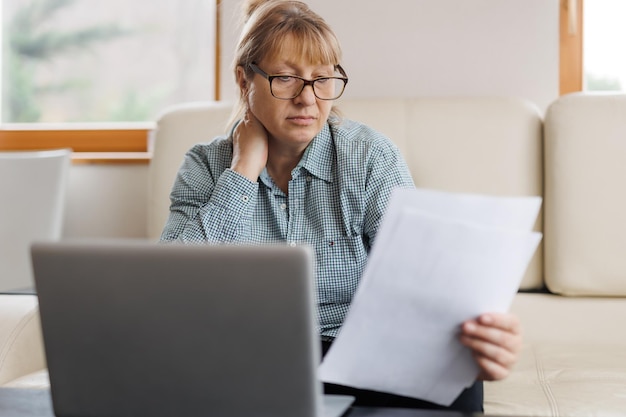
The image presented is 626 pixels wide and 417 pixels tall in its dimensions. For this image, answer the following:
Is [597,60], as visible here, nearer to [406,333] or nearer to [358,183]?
[358,183]

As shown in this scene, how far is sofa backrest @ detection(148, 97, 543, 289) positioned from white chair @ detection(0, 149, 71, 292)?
34.8 inches

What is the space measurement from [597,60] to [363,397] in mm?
1439

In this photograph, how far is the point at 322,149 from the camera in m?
1.53

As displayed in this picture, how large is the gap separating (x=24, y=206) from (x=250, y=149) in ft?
3.53

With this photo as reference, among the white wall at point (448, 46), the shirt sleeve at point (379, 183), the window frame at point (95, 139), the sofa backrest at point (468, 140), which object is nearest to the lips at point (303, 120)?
the shirt sleeve at point (379, 183)

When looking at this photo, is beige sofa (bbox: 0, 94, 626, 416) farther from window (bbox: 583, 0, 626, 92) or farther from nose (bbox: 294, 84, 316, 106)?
nose (bbox: 294, 84, 316, 106)

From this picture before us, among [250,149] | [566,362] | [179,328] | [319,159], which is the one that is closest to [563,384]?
[566,362]

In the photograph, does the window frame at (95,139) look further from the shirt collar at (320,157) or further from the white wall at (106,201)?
the shirt collar at (320,157)

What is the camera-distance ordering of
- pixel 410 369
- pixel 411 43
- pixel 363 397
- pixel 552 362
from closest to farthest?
pixel 410 369 → pixel 363 397 → pixel 552 362 → pixel 411 43

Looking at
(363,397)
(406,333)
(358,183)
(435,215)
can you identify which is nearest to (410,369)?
(406,333)

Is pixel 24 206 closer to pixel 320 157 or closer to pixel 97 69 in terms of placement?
pixel 97 69

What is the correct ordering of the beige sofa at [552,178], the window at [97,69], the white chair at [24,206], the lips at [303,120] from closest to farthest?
the lips at [303,120], the beige sofa at [552,178], the white chair at [24,206], the window at [97,69]

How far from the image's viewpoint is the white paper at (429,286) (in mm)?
814

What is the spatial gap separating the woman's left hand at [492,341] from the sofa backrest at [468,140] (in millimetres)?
952
